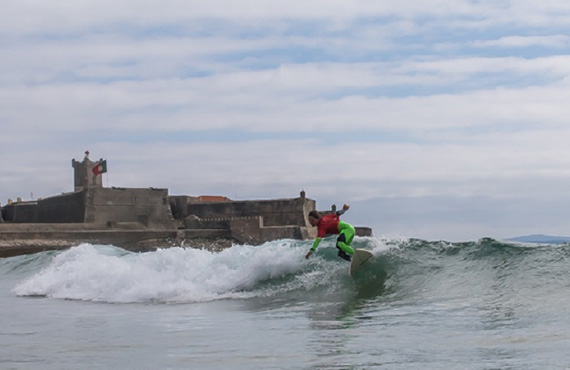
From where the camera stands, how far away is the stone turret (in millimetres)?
41500

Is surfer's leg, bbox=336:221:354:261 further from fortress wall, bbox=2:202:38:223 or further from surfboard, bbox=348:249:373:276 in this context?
fortress wall, bbox=2:202:38:223

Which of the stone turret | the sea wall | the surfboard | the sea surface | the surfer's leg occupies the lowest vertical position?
the sea surface

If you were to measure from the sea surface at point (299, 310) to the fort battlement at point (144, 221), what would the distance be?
1557 cm

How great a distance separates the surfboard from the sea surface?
13 centimetres

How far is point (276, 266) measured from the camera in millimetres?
13430

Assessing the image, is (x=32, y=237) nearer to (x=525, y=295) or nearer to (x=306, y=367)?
(x=525, y=295)

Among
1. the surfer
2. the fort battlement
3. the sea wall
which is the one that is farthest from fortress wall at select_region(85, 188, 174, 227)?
the surfer

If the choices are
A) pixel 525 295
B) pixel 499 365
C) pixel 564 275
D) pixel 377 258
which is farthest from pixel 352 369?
pixel 377 258

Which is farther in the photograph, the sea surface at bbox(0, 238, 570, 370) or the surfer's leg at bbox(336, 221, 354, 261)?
the surfer's leg at bbox(336, 221, 354, 261)

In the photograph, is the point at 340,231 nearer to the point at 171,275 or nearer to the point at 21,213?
the point at 171,275

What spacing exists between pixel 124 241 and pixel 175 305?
73.3 feet

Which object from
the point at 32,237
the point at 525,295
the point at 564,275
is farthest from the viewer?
the point at 32,237

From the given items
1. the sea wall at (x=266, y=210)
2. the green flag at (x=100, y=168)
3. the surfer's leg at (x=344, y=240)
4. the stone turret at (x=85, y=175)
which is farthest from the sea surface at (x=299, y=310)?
the stone turret at (x=85, y=175)

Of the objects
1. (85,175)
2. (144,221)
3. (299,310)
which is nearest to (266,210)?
(144,221)
